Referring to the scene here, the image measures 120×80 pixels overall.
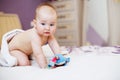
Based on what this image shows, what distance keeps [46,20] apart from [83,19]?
1.93 m

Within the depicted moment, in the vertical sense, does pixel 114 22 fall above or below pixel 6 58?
above

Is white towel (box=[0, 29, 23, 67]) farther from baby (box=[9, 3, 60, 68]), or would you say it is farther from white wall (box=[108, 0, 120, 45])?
white wall (box=[108, 0, 120, 45])

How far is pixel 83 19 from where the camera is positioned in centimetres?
289

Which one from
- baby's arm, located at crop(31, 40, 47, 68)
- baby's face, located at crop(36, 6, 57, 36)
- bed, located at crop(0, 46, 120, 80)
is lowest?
bed, located at crop(0, 46, 120, 80)

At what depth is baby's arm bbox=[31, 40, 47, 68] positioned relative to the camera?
0.99m

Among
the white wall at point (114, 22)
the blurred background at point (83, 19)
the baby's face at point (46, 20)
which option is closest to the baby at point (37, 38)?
the baby's face at point (46, 20)

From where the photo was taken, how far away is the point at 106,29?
280cm

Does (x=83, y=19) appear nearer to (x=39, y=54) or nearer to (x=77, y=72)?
(x=39, y=54)

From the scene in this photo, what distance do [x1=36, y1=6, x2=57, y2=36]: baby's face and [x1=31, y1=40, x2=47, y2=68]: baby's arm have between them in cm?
7

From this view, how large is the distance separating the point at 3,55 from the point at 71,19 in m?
1.86

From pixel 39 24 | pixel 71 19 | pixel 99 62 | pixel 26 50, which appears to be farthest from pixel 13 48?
pixel 71 19

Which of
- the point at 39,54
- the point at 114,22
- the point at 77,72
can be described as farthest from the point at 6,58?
the point at 114,22

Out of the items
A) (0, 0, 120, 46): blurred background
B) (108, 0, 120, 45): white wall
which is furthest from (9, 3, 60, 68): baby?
(108, 0, 120, 45): white wall

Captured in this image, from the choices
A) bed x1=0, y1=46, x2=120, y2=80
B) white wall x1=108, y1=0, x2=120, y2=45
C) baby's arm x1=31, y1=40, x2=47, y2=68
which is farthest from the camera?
white wall x1=108, y1=0, x2=120, y2=45
